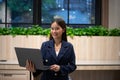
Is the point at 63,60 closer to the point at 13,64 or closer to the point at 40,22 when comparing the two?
the point at 13,64

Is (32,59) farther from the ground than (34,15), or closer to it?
closer to it

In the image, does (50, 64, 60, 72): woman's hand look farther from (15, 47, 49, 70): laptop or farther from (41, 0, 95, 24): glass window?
(41, 0, 95, 24): glass window

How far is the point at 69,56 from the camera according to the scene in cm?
244

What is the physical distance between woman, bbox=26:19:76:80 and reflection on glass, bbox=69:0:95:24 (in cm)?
308

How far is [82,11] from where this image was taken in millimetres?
5590

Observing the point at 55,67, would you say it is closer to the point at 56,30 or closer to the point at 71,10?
the point at 56,30

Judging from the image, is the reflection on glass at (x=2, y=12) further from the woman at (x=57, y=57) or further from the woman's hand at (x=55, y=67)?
the woman's hand at (x=55, y=67)

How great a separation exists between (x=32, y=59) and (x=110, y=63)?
200 centimetres

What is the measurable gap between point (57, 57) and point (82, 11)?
130 inches

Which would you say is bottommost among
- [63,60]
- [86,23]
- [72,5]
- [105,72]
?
[105,72]

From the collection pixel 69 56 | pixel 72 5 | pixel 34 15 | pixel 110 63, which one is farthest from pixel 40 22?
pixel 69 56

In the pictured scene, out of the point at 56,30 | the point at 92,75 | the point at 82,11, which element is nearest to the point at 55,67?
the point at 56,30

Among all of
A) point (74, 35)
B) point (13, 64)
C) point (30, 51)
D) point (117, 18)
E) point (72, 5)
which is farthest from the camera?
point (72, 5)

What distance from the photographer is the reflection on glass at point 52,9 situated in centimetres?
552
